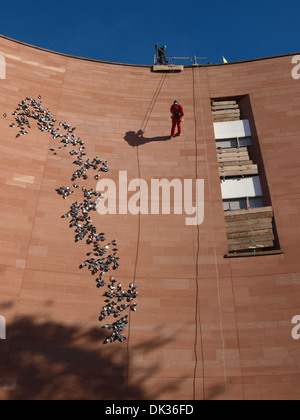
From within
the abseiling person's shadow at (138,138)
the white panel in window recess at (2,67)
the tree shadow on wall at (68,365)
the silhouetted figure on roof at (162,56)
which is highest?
the silhouetted figure on roof at (162,56)

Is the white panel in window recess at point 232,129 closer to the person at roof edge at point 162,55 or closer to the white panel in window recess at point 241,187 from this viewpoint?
the white panel in window recess at point 241,187

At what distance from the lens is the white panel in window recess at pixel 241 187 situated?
37.6 ft

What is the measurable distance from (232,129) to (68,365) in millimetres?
10566

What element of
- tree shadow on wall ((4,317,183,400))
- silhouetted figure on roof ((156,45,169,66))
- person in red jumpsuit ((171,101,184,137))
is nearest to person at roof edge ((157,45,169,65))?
silhouetted figure on roof ((156,45,169,66))

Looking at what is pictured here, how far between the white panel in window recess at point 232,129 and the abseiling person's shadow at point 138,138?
222cm

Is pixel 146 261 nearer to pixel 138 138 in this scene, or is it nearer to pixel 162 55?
pixel 138 138

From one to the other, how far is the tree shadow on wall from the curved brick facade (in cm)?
3

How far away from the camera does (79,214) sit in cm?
1045

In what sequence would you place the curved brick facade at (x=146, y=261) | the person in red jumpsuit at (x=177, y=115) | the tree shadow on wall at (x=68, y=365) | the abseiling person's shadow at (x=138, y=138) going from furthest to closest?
the abseiling person's shadow at (x=138, y=138)
the person in red jumpsuit at (x=177, y=115)
the curved brick facade at (x=146, y=261)
the tree shadow on wall at (x=68, y=365)

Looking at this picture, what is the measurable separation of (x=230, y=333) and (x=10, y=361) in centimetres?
573

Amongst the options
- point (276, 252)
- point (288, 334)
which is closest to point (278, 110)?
point (276, 252)

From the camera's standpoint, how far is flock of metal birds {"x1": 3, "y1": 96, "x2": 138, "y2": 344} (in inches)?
349

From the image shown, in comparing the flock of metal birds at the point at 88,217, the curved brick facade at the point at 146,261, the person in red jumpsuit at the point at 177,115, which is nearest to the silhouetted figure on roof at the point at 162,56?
the curved brick facade at the point at 146,261

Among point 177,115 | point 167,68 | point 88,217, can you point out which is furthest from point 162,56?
point 88,217
